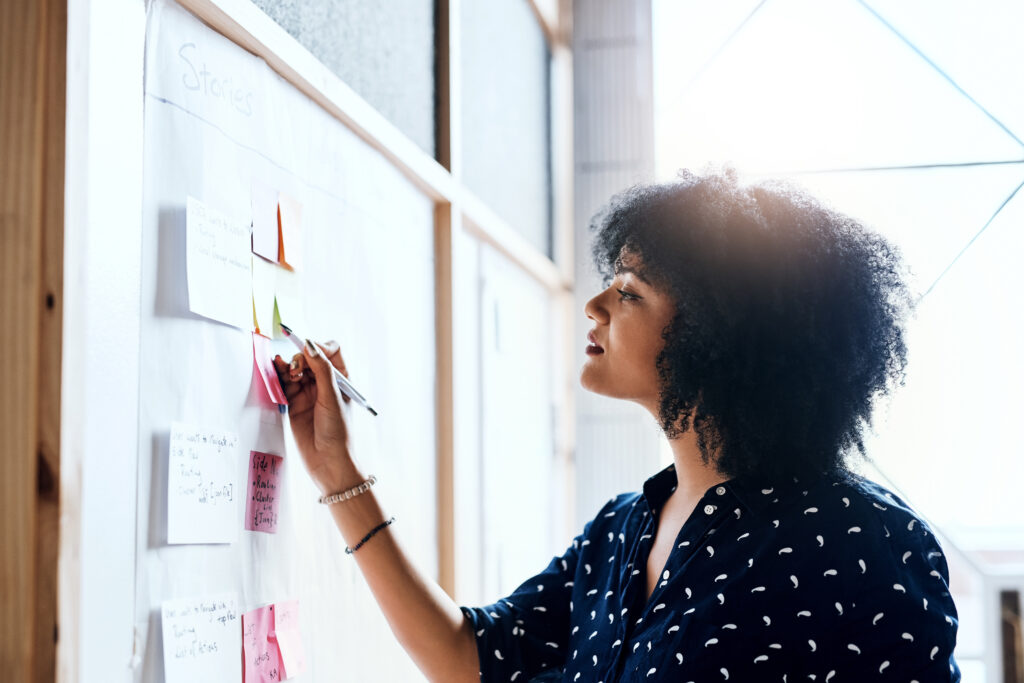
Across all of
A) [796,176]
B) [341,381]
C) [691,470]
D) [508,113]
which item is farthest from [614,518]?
[796,176]

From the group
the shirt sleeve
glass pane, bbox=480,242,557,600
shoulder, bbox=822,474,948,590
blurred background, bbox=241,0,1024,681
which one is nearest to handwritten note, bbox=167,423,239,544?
the shirt sleeve

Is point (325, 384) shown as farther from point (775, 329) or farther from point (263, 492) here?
point (775, 329)

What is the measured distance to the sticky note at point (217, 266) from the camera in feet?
2.50

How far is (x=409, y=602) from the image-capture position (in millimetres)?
1013

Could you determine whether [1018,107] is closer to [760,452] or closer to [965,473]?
[965,473]

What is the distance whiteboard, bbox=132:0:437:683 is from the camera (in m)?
0.71

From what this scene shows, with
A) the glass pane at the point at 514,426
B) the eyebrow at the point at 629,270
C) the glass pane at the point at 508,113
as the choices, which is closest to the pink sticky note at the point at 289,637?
the eyebrow at the point at 629,270

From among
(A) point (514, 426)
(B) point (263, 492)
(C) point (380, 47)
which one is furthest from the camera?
(A) point (514, 426)

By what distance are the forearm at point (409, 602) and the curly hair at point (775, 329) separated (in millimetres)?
311

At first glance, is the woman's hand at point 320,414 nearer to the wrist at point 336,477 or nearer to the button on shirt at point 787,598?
the wrist at point 336,477

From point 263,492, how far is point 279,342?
0.14m

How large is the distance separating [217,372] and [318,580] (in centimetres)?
28

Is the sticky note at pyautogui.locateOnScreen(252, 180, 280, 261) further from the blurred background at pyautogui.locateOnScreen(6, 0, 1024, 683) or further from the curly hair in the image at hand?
the curly hair

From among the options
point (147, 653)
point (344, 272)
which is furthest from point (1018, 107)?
point (147, 653)
